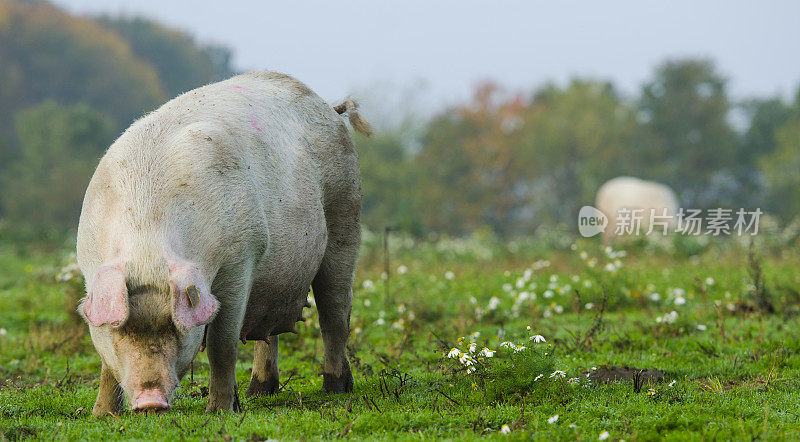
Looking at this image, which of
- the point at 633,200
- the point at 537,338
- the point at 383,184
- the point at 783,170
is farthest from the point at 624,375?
the point at 783,170

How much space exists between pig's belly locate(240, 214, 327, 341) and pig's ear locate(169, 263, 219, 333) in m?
0.96

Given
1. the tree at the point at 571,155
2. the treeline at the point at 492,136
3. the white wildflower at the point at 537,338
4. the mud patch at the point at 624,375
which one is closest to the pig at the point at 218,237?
the white wildflower at the point at 537,338

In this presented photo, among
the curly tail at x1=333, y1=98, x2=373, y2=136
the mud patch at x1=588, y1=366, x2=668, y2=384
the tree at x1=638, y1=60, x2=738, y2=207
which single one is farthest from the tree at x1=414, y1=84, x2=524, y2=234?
the mud patch at x1=588, y1=366, x2=668, y2=384

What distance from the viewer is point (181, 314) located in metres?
3.89

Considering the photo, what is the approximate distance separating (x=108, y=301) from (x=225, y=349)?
110 cm

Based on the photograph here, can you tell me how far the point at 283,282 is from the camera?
5258 mm

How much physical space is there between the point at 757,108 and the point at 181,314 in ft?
163

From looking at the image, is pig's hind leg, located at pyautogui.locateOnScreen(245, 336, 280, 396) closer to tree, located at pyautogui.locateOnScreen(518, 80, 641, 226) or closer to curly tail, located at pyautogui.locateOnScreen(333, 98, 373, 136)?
curly tail, located at pyautogui.locateOnScreen(333, 98, 373, 136)

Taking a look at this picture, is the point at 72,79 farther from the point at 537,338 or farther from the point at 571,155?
the point at 537,338

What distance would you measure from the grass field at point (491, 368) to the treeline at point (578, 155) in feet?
91.7

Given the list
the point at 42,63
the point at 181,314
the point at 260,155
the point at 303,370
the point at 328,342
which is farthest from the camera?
the point at 42,63

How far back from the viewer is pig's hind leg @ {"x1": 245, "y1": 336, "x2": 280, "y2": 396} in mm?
5977

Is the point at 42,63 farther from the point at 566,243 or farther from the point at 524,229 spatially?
the point at 566,243

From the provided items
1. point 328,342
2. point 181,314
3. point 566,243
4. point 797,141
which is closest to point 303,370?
point 328,342
